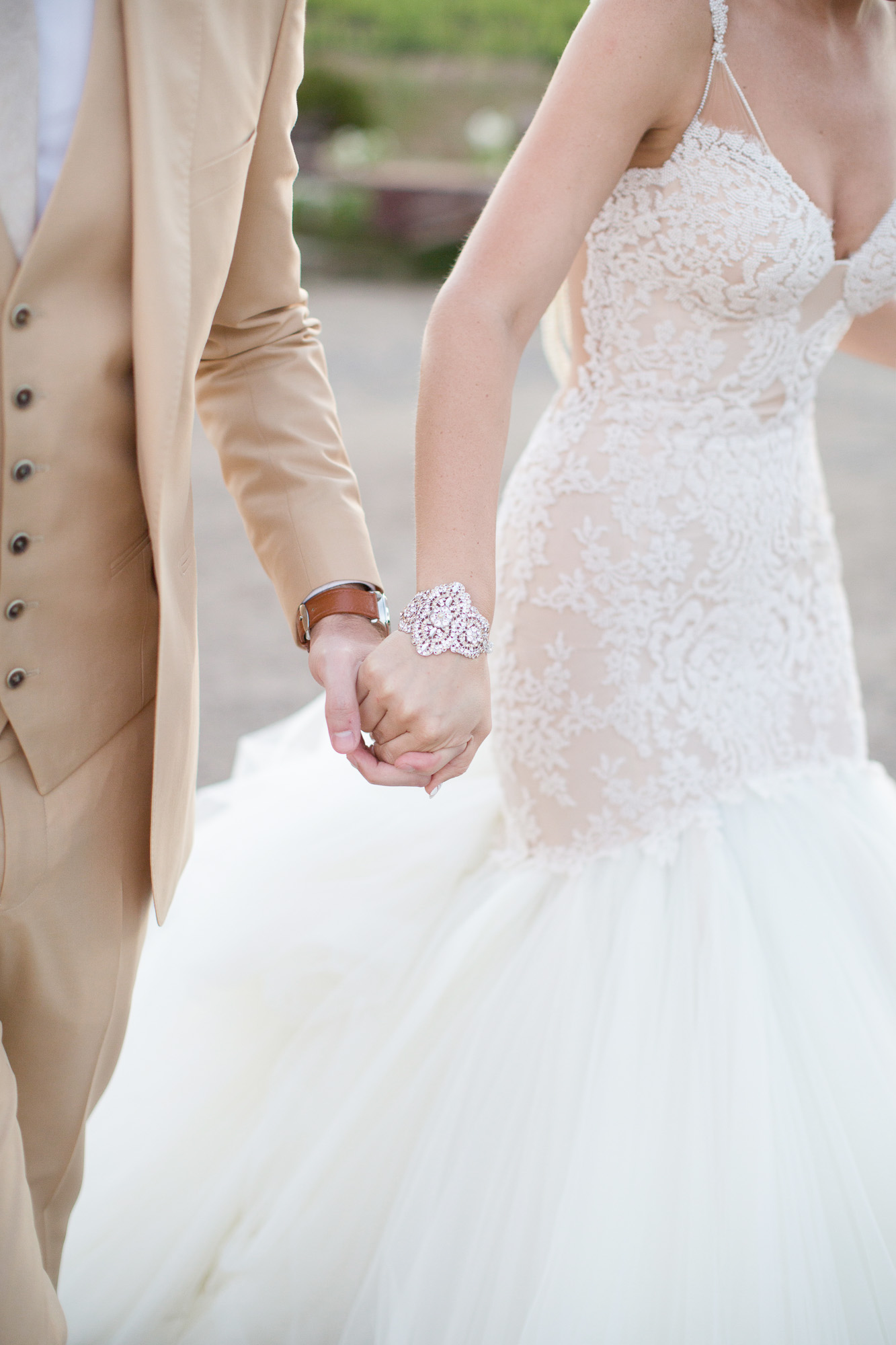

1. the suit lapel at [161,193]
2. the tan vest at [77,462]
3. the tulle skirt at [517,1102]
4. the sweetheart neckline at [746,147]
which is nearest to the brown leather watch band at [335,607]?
the tan vest at [77,462]

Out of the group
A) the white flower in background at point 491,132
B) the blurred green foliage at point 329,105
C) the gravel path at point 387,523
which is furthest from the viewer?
the blurred green foliage at point 329,105

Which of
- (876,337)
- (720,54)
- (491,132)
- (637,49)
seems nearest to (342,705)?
(637,49)

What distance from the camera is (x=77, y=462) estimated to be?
121 cm

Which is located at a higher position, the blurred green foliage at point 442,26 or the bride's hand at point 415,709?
the blurred green foliage at point 442,26

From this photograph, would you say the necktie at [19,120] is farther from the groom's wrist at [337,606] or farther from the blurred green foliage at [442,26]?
the blurred green foliage at [442,26]

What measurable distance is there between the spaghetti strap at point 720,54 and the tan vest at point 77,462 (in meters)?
0.90

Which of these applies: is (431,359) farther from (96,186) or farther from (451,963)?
(451,963)

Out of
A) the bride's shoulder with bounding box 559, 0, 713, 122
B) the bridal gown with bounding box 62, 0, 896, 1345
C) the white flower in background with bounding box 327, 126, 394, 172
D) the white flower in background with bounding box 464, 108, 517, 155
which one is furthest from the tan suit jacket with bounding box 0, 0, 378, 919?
the white flower in background with bounding box 464, 108, 517, 155

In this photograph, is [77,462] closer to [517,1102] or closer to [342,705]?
[342,705]

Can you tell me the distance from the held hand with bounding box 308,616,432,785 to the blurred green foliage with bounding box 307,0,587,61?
23344mm

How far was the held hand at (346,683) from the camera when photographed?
145 cm

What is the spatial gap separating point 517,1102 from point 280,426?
1.02 meters

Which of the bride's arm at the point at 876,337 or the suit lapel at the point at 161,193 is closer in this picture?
the suit lapel at the point at 161,193

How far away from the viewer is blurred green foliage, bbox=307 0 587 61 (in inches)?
870
